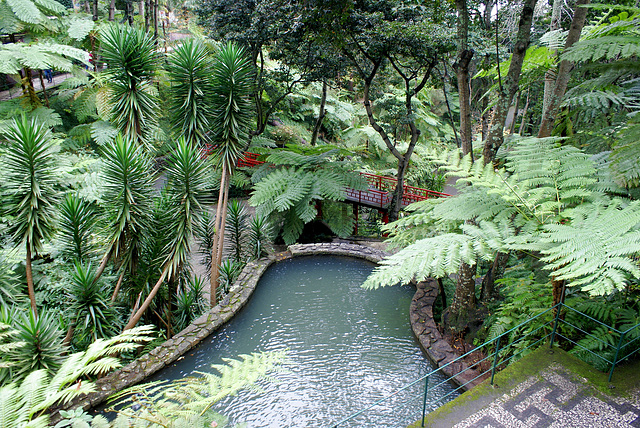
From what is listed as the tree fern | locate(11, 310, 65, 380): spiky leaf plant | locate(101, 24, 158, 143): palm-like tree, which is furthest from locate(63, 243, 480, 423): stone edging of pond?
locate(101, 24, 158, 143): palm-like tree

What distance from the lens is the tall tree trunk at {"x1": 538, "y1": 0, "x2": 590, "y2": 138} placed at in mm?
4148

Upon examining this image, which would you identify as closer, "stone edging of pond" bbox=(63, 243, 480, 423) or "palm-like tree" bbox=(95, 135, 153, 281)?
"stone edging of pond" bbox=(63, 243, 480, 423)

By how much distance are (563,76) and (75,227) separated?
6664 mm

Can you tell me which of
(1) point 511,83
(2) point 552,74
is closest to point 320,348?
(1) point 511,83

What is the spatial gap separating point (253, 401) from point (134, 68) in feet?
16.5

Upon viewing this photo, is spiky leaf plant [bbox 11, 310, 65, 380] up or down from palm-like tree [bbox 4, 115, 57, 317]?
down

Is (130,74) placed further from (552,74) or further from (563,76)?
(552,74)

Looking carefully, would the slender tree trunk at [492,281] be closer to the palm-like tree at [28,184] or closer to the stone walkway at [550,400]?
the stone walkway at [550,400]

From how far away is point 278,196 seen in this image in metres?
8.39

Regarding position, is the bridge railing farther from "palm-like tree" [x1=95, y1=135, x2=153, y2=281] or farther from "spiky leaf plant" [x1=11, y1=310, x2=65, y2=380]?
"spiky leaf plant" [x1=11, y1=310, x2=65, y2=380]

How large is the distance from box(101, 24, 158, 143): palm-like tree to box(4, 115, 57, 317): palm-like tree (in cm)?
129

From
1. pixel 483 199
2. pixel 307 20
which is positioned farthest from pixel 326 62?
pixel 483 199

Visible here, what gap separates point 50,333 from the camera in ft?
13.7

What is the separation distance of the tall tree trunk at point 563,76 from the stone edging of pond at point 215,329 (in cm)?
303
